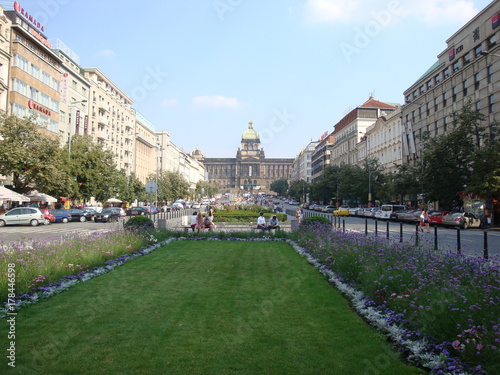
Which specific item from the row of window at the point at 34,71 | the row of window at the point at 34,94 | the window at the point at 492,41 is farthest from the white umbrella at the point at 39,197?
the window at the point at 492,41

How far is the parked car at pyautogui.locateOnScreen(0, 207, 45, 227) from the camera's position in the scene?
33.0 meters

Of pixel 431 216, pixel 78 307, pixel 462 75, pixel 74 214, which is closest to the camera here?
pixel 78 307

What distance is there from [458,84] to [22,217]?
4616 cm

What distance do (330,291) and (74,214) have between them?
127 ft

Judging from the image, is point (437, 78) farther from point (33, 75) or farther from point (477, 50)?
point (33, 75)

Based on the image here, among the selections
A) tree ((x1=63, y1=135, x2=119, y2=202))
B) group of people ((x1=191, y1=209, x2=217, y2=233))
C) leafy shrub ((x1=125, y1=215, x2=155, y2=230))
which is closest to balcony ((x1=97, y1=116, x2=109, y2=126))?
tree ((x1=63, y1=135, x2=119, y2=202))

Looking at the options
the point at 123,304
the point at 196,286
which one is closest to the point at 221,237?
the point at 196,286

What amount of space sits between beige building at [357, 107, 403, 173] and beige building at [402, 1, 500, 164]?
309 cm

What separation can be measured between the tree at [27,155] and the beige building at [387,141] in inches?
1819

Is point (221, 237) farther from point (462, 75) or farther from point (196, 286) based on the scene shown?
point (462, 75)

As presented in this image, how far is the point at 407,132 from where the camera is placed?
6034 cm

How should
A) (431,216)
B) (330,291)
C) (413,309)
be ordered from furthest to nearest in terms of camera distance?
1. (431,216)
2. (330,291)
3. (413,309)

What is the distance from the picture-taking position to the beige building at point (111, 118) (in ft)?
226

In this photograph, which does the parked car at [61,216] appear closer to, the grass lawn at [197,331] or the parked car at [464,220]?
the grass lawn at [197,331]
